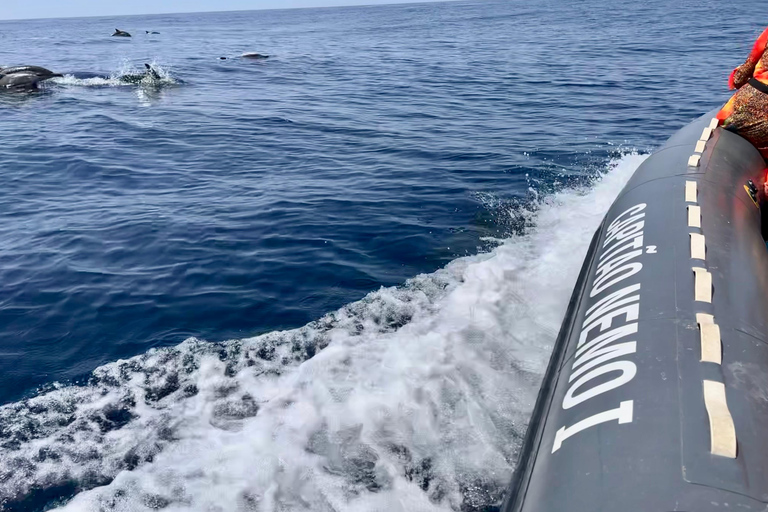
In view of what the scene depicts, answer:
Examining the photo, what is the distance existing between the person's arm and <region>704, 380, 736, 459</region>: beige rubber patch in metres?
4.54

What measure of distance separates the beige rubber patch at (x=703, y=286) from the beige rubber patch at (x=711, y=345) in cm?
39

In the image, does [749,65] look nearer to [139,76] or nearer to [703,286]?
[703,286]

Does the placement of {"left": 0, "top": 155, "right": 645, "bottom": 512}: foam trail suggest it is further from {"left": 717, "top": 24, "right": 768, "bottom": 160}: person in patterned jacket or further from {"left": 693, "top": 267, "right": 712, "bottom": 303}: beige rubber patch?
{"left": 717, "top": 24, "right": 768, "bottom": 160}: person in patterned jacket

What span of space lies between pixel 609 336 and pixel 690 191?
1.95m

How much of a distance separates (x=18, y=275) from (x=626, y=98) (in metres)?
13.2

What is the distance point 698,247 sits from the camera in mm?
3471

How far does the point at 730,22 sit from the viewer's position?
30.1 m

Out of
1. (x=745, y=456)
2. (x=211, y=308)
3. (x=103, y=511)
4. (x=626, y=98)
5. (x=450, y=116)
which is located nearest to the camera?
(x=745, y=456)

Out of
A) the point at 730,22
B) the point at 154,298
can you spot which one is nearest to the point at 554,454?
the point at 154,298

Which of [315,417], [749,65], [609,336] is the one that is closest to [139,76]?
[749,65]

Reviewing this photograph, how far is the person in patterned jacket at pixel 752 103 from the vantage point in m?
5.42

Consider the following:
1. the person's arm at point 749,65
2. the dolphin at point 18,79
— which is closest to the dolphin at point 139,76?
the dolphin at point 18,79

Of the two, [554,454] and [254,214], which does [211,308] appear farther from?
[554,454]

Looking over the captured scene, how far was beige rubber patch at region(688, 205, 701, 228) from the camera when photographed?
12.5 feet
